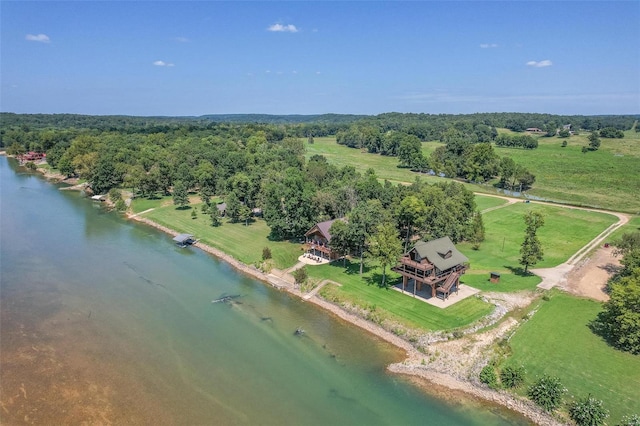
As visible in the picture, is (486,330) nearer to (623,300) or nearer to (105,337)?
(623,300)

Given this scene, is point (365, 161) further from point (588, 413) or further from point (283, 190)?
point (588, 413)

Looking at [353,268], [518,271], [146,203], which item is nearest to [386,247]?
[353,268]

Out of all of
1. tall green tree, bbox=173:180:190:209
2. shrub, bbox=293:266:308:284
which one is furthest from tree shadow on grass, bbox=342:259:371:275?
tall green tree, bbox=173:180:190:209

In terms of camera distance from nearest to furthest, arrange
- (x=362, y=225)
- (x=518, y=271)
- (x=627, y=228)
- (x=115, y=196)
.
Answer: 1. (x=362, y=225)
2. (x=518, y=271)
3. (x=627, y=228)
4. (x=115, y=196)

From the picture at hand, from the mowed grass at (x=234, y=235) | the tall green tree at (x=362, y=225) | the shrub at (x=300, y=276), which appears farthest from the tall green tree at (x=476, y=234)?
the shrub at (x=300, y=276)

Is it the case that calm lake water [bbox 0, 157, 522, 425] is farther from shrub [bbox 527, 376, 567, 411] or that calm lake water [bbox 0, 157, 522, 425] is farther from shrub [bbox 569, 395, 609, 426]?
shrub [bbox 569, 395, 609, 426]

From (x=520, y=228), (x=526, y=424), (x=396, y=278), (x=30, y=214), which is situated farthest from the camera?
(x=30, y=214)

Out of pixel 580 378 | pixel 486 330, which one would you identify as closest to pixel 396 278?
pixel 486 330
